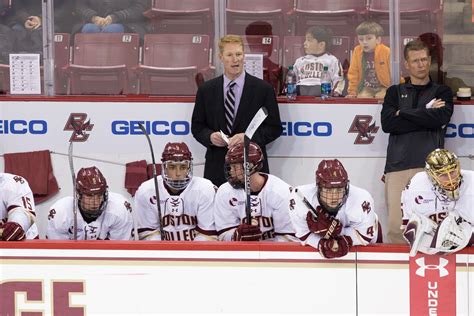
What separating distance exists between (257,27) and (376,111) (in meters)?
0.93

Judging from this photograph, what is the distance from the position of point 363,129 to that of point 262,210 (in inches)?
50.8

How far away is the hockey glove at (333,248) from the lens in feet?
17.9

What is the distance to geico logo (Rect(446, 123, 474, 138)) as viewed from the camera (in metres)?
7.54

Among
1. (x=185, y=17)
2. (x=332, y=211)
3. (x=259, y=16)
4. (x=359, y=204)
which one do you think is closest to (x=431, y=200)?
(x=359, y=204)

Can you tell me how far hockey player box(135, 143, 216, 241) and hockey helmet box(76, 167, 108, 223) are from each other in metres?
0.38

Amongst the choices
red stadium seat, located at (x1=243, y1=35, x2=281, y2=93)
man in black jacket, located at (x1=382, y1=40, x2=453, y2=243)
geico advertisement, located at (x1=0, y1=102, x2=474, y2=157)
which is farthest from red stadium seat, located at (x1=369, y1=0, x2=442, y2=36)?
red stadium seat, located at (x1=243, y1=35, x2=281, y2=93)

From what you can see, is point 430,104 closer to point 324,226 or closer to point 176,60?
point 176,60

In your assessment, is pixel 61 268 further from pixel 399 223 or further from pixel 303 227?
pixel 399 223

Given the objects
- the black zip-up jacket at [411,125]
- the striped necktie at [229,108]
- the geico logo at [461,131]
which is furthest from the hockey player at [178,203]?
the geico logo at [461,131]

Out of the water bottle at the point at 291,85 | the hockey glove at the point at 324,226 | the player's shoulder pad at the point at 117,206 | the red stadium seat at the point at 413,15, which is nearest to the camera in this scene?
the hockey glove at the point at 324,226

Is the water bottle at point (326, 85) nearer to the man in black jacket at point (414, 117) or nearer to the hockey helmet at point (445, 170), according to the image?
the man in black jacket at point (414, 117)

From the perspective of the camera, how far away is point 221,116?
7.32 m

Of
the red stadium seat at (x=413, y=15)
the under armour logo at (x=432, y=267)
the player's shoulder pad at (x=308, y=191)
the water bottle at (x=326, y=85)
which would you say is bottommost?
the under armour logo at (x=432, y=267)

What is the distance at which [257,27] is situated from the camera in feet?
25.0
